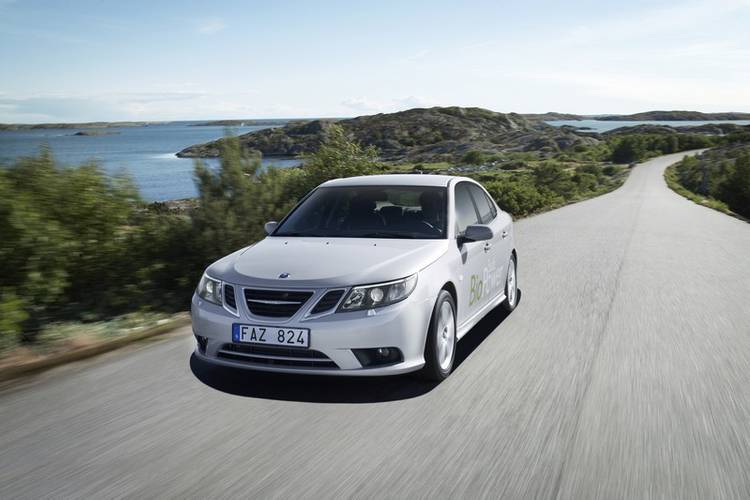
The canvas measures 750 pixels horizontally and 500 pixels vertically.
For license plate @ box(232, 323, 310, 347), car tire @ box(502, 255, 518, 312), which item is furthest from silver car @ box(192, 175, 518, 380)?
car tire @ box(502, 255, 518, 312)

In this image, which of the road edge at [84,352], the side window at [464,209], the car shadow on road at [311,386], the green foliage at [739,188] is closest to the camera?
the car shadow on road at [311,386]

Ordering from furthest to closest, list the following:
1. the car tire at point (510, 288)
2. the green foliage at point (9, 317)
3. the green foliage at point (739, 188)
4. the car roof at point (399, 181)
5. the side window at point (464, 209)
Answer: the green foliage at point (739, 188)
the car tire at point (510, 288)
the car roof at point (399, 181)
the side window at point (464, 209)
the green foliage at point (9, 317)

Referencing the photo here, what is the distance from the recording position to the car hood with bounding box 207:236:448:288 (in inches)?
189

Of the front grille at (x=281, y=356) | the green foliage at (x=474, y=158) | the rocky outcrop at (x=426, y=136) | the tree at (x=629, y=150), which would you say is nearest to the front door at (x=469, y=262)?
the front grille at (x=281, y=356)

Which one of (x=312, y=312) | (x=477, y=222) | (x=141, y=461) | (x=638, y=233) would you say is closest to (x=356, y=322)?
(x=312, y=312)

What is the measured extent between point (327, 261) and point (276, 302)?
1.84ft

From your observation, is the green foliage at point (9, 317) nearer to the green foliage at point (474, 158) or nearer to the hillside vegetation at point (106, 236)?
the hillside vegetation at point (106, 236)

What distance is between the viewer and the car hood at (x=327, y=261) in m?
4.79

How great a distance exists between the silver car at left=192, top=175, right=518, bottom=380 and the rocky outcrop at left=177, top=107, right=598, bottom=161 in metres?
123

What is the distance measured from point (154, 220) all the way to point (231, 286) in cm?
413

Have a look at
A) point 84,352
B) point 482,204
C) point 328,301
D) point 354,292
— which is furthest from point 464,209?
point 84,352

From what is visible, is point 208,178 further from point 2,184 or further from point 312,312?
point 312,312

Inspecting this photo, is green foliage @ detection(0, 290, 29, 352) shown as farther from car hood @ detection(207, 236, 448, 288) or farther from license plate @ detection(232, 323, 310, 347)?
license plate @ detection(232, 323, 310, 347)

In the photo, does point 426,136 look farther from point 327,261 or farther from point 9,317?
point 327,261
